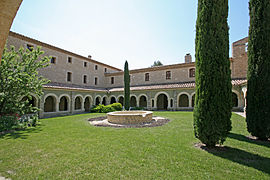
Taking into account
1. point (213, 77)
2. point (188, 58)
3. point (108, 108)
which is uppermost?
point (188, 58)

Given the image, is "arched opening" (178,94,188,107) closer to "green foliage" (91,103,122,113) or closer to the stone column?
"green foliage" (91,103,122,113)

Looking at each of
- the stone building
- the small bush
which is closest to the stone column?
the small bush

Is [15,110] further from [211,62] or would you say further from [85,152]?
[211,62]

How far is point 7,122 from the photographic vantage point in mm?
8641

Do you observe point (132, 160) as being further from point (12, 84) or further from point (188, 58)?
point (188, 58)

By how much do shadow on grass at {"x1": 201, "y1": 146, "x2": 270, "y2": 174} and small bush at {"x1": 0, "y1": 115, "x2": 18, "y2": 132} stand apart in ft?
34.8

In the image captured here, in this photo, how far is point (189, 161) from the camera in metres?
3.96

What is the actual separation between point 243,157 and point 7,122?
Result: 39.8ft

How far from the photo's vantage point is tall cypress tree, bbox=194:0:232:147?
4781 mm

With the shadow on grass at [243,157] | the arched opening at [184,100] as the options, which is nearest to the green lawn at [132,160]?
the shadow on grass at [243,157]

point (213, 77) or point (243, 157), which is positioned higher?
point (213, 77)

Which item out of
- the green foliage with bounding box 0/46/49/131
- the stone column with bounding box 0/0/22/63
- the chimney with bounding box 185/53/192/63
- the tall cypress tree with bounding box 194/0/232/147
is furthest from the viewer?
the chimney with bounding box 185/53/192/63

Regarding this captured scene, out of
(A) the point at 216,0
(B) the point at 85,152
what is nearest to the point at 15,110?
(B) the point at 85,152

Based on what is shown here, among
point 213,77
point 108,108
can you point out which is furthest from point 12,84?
point 213,77
